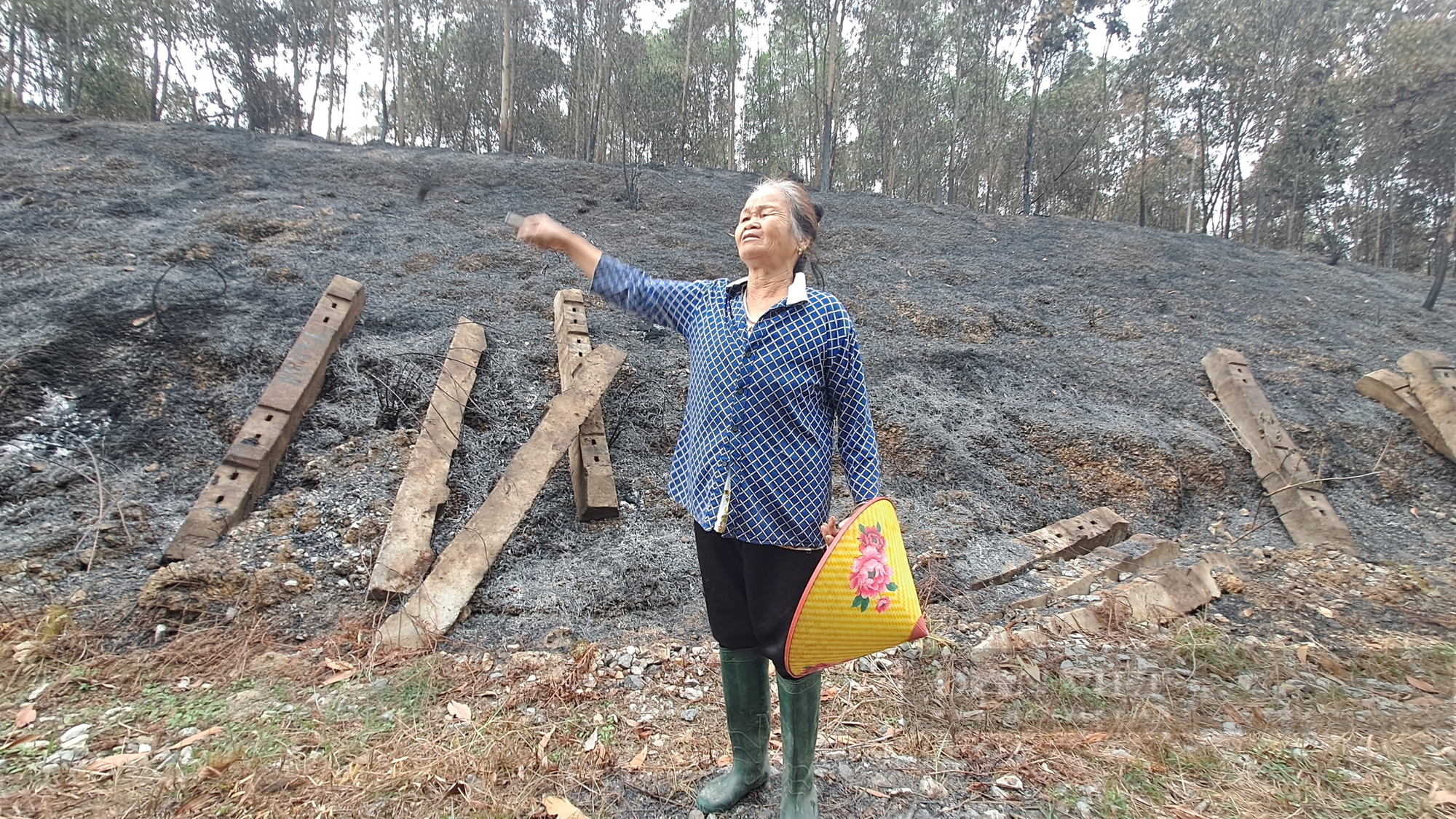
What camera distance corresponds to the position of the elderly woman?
182cm

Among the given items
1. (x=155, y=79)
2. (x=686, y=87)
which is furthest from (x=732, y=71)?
(x=155, y=79)

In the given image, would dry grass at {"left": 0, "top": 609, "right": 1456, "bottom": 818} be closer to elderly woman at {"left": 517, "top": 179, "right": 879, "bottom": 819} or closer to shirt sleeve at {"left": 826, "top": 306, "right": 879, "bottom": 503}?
elderly woman at {"left": 517, "top": 179, "right": 879, "bottom": 819}

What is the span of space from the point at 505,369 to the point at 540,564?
5.27 feet

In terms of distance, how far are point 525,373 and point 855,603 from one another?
3.44 m

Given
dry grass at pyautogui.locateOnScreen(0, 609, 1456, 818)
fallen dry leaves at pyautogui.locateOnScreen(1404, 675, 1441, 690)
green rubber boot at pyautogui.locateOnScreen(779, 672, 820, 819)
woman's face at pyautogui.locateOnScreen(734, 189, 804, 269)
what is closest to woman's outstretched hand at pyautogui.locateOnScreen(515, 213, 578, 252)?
woman's face at pyautogui.locateOnScreen(734, 189, 804, 269)

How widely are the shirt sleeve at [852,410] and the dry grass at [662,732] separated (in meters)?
1.05

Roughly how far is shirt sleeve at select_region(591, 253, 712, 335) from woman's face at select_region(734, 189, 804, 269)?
25cm

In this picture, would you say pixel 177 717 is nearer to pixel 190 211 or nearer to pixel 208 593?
pixel 208 593

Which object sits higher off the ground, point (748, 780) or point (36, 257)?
point (36, 257)

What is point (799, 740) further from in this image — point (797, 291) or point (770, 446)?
point (797, 291)

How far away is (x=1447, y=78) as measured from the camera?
39.8 ft

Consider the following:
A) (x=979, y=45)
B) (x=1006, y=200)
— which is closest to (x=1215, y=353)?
(x=979, y=45)

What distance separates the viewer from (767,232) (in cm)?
185

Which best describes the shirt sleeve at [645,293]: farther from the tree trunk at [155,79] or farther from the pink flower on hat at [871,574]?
the tree trunk at [155,79]
